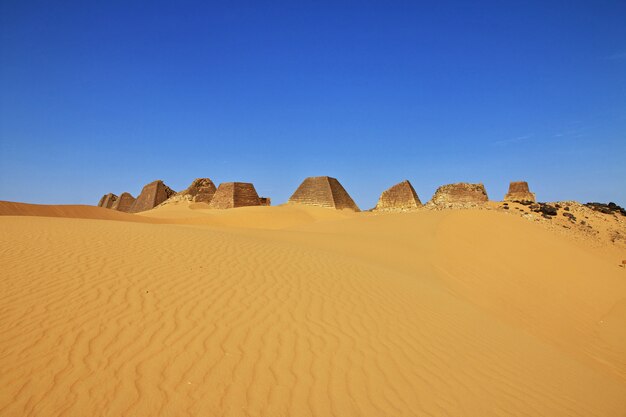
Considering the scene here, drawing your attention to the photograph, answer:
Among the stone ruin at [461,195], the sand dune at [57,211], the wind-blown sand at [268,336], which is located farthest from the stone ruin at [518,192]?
the sand dune at [57,211]

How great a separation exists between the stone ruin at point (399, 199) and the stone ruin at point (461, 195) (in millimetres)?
1869

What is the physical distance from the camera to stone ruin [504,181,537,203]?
4144 centimetres

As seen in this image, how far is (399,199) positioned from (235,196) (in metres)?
15.8

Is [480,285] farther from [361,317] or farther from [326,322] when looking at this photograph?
[326,322]

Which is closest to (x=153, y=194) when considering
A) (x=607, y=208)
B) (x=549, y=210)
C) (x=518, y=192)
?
(x=549, y=210)

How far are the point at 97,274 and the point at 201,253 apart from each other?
255 centimetres

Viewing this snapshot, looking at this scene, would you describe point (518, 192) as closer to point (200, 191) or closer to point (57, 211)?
point (200, 191)

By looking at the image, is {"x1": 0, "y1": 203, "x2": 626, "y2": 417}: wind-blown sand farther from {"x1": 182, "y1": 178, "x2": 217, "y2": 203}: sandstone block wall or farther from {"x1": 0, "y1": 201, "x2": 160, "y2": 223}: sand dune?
{"x1": 182, "y1": 178, "x2": 217, "y2": 203}: sandstone block wall

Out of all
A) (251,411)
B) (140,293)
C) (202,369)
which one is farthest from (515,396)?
(140,293)

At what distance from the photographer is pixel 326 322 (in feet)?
17.0

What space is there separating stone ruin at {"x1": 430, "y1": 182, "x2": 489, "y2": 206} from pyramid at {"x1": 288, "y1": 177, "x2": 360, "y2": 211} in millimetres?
8640

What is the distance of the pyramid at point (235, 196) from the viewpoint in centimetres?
3491

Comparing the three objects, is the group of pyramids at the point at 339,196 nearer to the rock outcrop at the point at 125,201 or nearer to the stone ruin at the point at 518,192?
the stone ruin at the point at 518,192

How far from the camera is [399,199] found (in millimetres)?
34125
